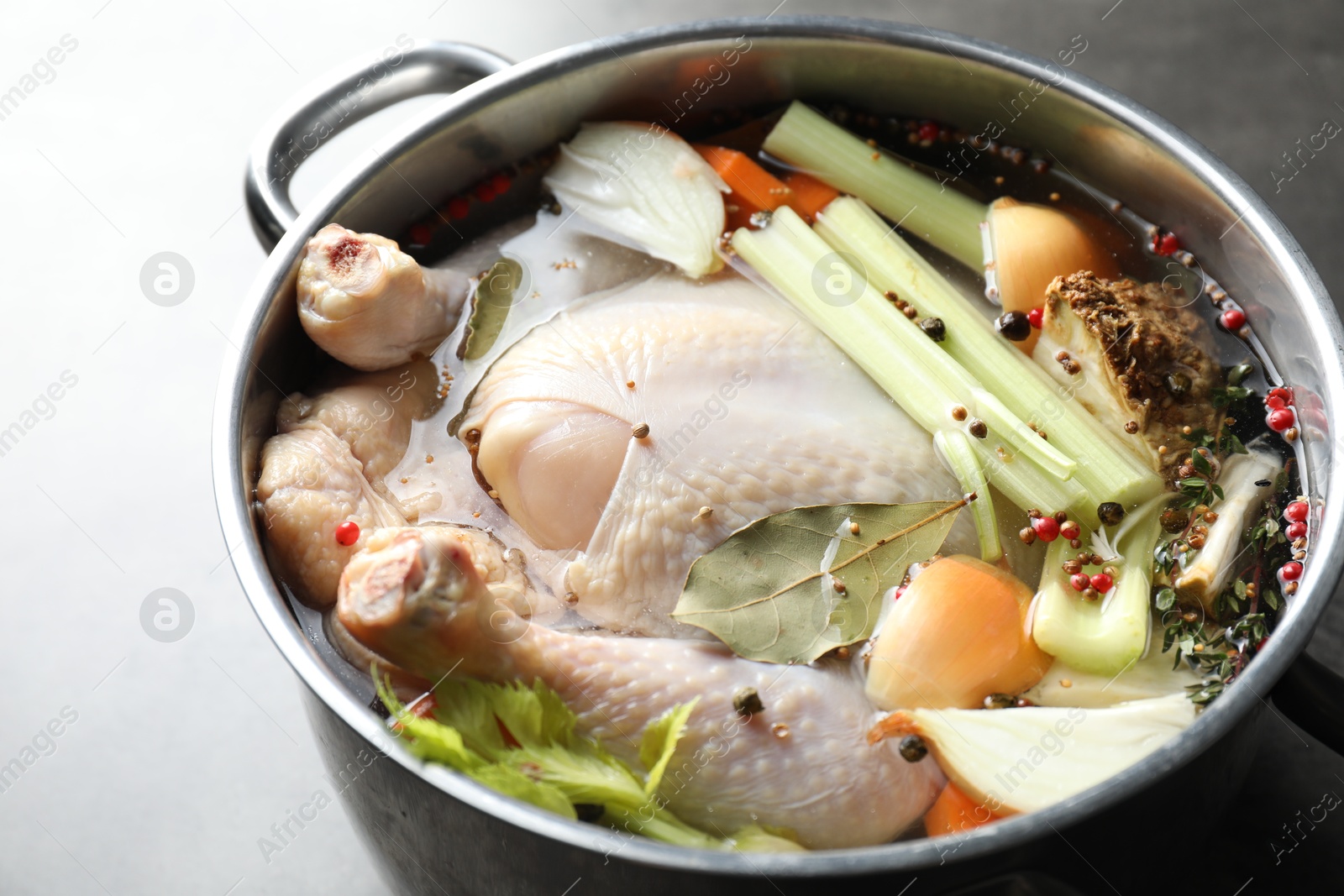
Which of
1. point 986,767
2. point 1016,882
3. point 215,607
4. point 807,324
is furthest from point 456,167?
point 1016,882

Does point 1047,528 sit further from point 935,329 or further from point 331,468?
point 331,468

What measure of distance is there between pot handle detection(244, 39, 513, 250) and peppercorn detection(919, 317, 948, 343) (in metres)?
0.70

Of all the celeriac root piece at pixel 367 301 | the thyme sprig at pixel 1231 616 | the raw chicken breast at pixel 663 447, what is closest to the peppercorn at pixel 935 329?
the raw chicken breast at pixel 663 447

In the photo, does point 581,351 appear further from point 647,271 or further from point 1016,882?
point 1016,882

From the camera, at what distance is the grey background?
1.75m

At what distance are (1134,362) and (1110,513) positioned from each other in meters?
0.20

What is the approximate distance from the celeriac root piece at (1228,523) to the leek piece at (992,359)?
0.08 meters

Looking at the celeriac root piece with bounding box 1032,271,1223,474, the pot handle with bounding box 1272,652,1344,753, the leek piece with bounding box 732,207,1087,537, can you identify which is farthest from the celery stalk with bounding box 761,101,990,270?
the pot handle with bounding box 1272,652,1344,753

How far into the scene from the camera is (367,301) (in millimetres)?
1413

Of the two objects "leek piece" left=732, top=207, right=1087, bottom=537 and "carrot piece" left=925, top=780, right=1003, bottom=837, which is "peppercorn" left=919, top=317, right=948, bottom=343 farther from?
"carrot piece" left=925, top=780, right=1003, bottom=837

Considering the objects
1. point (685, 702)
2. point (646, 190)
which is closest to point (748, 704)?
point (685, 702)

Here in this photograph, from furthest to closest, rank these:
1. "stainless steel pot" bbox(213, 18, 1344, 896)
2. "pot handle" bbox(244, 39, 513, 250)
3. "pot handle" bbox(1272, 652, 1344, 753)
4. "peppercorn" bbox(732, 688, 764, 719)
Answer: "pot handle" bbox(244, 39, 513, 250), "peppercorn" bbox(732, 688, 764, 719), "pot handle" bbox(1272, 652, 1344, 753), "stainless steel pot" bbox(213, 18, 1344, 896)

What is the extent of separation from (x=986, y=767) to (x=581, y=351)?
27.7 inches

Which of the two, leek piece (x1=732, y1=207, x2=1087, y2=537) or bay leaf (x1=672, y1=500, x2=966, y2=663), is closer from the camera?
bay leaf (x1=672, y1=500, x2=966, y2=663)
